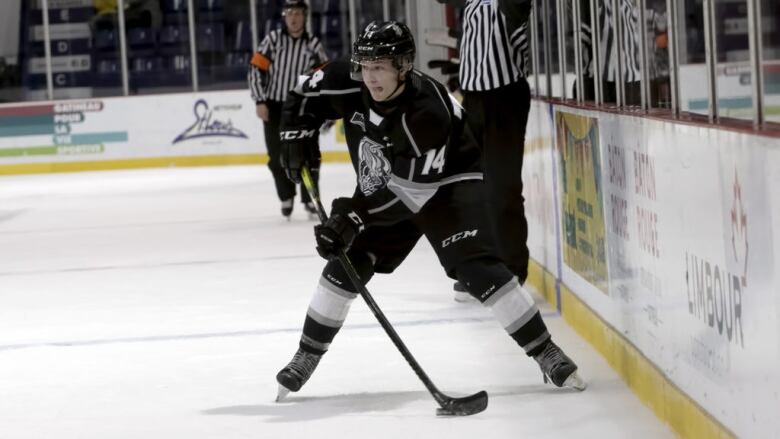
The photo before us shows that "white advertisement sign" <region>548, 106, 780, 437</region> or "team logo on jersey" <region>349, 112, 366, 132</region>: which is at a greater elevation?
"team logo on jersey" <region>349, 112, 366, 132</region>

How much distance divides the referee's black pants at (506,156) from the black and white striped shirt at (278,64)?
372 centimetres

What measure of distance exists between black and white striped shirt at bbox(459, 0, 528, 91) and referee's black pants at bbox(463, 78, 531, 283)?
35 millimetres

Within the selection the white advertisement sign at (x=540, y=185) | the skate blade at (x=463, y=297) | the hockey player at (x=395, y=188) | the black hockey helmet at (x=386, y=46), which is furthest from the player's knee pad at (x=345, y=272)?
the skate blade at (x=463, y=297)

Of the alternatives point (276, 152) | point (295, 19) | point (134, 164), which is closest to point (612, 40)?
point (295, 19)

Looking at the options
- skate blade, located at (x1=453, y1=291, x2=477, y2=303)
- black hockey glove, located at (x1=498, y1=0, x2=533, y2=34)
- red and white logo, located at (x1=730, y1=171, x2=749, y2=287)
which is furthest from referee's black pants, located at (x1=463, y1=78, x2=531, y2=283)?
red and white logo, located at (x1=730, y1=171, x2=749, y2=287)

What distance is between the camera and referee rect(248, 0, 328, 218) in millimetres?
8586

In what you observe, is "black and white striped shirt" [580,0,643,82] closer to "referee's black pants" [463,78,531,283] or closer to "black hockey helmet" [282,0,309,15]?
"referee's black pants" [463,78,531,283]

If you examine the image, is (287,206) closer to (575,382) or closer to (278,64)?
(278,64)

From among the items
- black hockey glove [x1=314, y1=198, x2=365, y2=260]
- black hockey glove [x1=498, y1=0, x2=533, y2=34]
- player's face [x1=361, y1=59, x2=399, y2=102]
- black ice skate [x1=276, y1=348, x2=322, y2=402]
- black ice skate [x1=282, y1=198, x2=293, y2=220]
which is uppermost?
black hockey glove [x1=498, y1=0, x2=533, y2=34]

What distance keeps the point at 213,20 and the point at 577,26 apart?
11.5 meters

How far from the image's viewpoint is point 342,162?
45.4 feet

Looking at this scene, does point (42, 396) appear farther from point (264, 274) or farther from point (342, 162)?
point (342, 162)

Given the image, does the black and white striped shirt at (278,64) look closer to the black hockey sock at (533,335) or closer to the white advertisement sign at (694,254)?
the white advertisement sign at (694,254)

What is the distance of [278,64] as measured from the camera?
8648 mm
